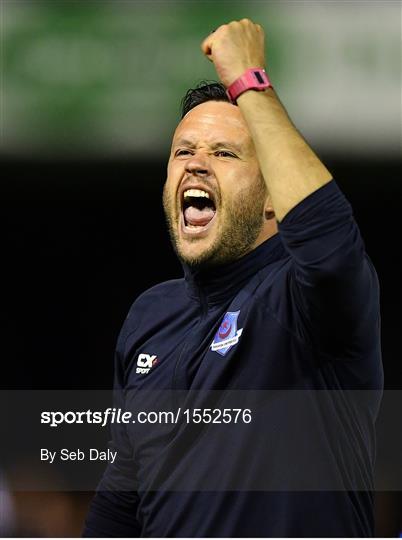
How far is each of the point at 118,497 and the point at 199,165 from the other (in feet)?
2.81

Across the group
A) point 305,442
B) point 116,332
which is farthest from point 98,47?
point 305,442

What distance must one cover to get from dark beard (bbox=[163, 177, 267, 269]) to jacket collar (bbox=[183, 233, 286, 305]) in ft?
0.06

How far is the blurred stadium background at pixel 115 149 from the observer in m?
3.06

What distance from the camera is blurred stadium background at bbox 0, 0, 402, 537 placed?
306cm

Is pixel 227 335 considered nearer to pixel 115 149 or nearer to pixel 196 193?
pixel 196 193

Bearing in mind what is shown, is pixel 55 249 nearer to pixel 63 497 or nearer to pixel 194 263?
pixel 63 497

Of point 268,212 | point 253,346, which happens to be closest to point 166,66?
point 268,212

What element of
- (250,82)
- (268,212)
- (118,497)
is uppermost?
(250,82)

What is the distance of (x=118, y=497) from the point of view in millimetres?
2252

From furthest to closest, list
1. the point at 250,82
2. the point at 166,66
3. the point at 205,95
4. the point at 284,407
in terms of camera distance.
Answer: the point at 166,66 < the point at 205,95 < the point at 284,407 < the point at 250,82

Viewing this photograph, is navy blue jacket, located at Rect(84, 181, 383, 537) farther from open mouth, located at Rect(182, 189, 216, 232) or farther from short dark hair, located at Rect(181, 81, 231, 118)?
short dark hair, located at Rect(181, 81, 231, 118)

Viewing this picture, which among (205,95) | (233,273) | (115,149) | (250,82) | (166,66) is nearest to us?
(250,82)

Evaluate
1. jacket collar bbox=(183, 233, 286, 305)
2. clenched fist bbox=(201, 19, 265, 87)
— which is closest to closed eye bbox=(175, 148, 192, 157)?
jacket collar bbox=(183, 233, 286, 305)

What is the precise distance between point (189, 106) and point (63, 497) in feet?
5.48
